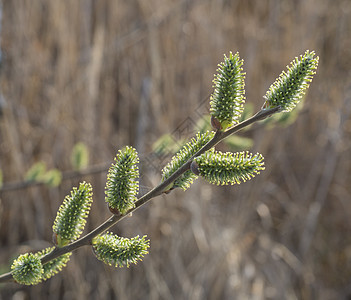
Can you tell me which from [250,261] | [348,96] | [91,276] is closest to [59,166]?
[91,276]

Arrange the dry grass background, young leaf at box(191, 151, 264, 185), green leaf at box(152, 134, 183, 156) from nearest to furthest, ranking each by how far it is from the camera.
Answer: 1. young leaf at box(191, 151, 264, 185)
2. green leaf at box(152, 134, 183, 156)
3. the dry grass background

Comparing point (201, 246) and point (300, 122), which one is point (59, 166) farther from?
point (300, 122)

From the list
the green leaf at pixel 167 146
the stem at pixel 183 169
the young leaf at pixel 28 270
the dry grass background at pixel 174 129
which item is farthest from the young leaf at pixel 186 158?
→ the dry grass background at pixel 174 129

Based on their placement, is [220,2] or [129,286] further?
[220,2]

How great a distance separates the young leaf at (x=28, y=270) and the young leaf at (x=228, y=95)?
299 mm

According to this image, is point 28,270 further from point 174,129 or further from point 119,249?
point 174,129

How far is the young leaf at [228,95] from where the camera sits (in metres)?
0.56

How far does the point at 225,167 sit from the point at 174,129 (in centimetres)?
157

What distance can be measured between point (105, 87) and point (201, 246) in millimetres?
897

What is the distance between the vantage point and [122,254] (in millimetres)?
584

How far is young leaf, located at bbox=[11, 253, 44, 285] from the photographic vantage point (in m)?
0.60

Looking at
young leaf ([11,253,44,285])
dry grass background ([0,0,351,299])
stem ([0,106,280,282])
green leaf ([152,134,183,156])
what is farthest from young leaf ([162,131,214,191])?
dry grass background ([0,0,351,299])

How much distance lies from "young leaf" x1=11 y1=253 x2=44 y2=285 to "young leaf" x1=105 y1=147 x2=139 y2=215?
128 millimetres

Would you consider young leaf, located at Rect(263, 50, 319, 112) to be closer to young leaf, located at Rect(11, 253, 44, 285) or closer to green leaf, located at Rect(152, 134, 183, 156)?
young leaf, located at Rect(11, 253, 44, 285)
